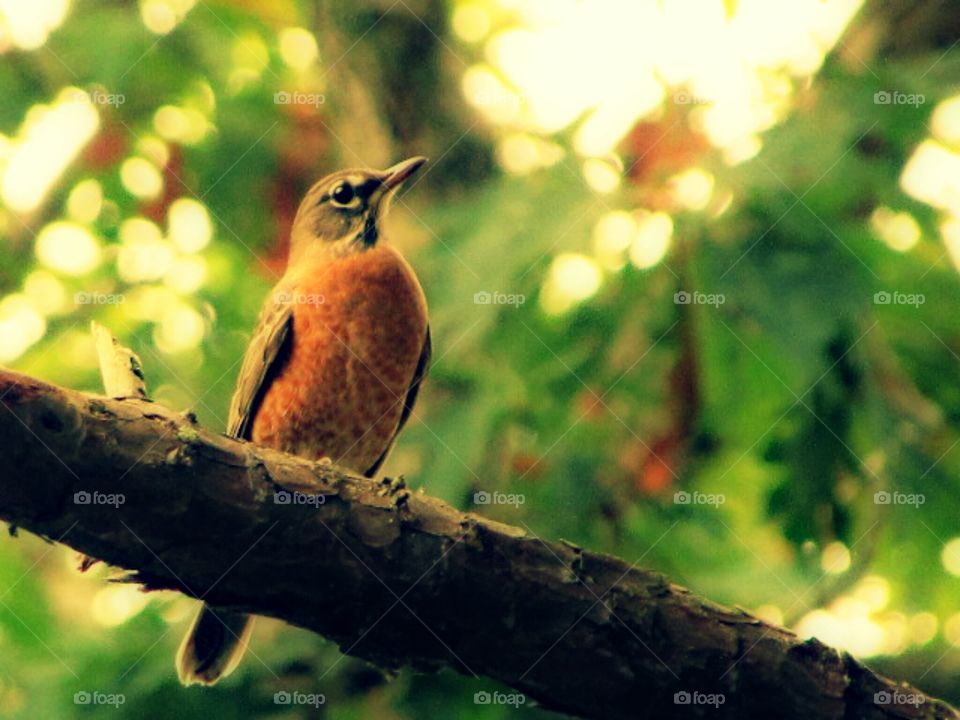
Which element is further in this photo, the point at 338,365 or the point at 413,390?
the point at 413,390

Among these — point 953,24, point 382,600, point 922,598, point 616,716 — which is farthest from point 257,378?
point 953,24

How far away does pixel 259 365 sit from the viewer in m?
4.66

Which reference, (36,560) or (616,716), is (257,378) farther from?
(616,716)

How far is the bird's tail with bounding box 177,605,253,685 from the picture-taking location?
4125mm

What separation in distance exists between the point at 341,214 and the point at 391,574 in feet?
9.37

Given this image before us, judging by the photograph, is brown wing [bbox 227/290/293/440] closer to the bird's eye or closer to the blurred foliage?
the blurred foliage

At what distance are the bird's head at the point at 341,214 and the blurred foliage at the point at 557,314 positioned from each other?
163 mm

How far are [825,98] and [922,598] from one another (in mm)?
2268

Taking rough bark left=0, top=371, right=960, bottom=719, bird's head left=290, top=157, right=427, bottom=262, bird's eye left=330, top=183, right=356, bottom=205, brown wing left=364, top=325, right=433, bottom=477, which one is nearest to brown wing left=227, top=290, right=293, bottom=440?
brown wing left=364, top=325, right=433, bottom=477

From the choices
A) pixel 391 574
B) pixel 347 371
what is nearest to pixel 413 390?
pixel 347 371

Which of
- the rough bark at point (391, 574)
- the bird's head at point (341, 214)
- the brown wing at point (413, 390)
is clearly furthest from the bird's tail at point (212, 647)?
the bird's head at point (341, 214)

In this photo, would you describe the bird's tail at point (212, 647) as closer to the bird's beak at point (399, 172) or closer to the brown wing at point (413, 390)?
the brown wing at point (413, 390)

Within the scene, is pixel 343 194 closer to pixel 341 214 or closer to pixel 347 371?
pixel 341 214

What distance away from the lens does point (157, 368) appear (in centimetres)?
459
